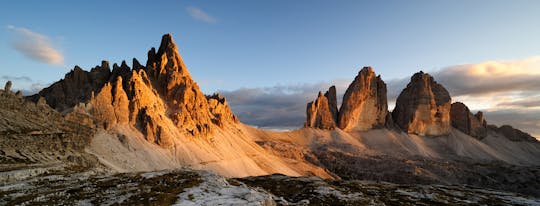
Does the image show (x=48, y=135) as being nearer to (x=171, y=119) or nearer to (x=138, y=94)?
(x=138, y=94)

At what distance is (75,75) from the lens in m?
141

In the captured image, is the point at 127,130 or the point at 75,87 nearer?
the point at 127,130

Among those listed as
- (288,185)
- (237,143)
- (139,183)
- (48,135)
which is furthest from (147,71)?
(139,183)

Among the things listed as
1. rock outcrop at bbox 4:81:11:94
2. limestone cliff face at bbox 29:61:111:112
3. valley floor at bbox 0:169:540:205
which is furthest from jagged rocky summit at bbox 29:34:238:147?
valley floor at bbox 0:169:540:205

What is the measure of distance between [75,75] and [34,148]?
85.4m

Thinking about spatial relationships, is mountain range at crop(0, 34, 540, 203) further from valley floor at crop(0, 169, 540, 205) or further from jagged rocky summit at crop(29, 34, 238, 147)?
valley floor at crop(0, 169, 540, 205)

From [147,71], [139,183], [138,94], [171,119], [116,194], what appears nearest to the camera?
[116,194]

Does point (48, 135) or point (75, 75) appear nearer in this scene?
point (48, 135)

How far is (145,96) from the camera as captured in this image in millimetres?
138375

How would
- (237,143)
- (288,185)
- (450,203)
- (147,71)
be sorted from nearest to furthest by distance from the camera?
(450,203) < (288,185) < (147,71) < (237,143)

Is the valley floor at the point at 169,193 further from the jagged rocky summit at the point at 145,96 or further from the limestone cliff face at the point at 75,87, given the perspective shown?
the limestone cliff face at the point at 75,87

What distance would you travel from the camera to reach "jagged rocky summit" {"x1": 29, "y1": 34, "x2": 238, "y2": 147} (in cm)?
12275

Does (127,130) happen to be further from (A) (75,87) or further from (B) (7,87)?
(B) (7,87)

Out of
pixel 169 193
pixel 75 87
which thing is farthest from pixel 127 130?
pixel 169 193
